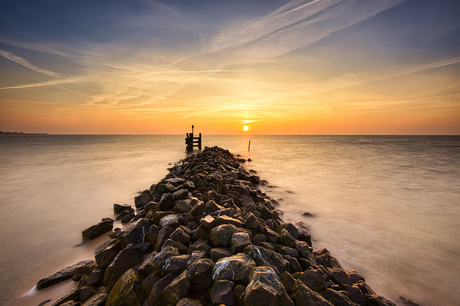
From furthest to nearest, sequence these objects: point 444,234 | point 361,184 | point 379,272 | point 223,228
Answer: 1. point 361,184
2. point 444,234
3. point 379,272
4. point 223,228

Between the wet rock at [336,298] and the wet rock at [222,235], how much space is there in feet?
4.52

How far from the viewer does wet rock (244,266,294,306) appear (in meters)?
1.98

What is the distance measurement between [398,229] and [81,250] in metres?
8.14

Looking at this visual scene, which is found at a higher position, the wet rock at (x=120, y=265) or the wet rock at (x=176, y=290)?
the wet rock at (x=176, y=290)

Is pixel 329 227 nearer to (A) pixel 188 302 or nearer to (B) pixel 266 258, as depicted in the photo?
(B) pixel 266 258

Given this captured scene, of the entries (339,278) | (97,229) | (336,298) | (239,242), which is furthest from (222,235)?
(97,229)

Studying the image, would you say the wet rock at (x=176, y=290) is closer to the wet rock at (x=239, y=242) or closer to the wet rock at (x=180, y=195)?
the wet rock at (x=239, y=242)

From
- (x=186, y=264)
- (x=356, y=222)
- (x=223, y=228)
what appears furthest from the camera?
(x=356, y=222)

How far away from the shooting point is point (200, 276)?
7.55 ft

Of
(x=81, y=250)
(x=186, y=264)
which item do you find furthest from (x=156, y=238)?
(x=81, y=250)

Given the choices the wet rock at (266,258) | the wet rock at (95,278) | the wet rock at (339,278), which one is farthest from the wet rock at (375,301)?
the wet rock at (95,278)

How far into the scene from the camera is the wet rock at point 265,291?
6.49 feet

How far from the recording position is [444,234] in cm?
557

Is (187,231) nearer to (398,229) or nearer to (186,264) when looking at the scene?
(186,264)
